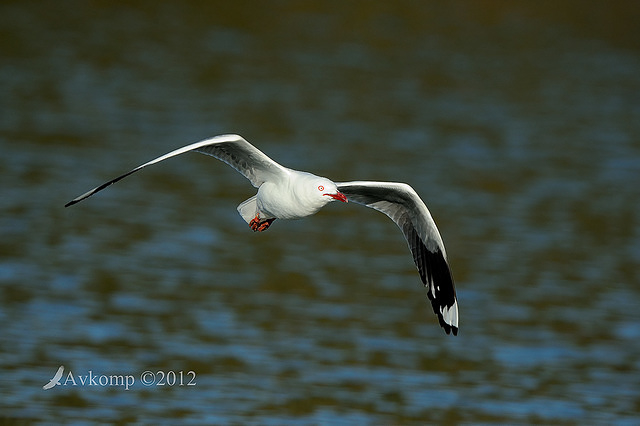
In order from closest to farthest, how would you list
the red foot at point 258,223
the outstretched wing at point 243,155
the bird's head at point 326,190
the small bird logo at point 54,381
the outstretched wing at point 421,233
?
the bird's head at point 326,190
the outstretched wing at point 243,155
the red foot at point 258,223
the outstretched wing at point 421,233
the small bird logo at point 54,381

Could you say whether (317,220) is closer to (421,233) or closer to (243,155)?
(421,233)

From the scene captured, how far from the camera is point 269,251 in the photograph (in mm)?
15258

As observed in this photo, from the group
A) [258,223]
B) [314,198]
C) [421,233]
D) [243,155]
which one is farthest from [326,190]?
[421,233]

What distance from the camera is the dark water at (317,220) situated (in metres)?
11.4

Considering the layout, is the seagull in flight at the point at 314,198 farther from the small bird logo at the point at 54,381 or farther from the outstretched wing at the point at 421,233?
the small bird logo at the point at 54,381

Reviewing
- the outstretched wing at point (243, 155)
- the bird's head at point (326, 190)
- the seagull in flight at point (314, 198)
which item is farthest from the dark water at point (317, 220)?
the bird's head at point (326, 190)

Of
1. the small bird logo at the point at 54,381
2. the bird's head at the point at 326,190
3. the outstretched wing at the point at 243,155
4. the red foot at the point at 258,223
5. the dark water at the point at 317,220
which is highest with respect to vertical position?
the dark water at the point at 317,220

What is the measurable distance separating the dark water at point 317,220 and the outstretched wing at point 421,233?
1551 mm

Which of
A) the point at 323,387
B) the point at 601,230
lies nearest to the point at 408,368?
the point at 323,387

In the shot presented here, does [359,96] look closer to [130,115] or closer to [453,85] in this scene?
[453,85]

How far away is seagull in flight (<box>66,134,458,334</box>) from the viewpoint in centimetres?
778

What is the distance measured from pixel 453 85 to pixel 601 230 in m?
8.98

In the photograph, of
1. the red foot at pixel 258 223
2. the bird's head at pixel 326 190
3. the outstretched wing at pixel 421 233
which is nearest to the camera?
the bird's head at pixel 326 190

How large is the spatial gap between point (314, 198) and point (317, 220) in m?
9.17
